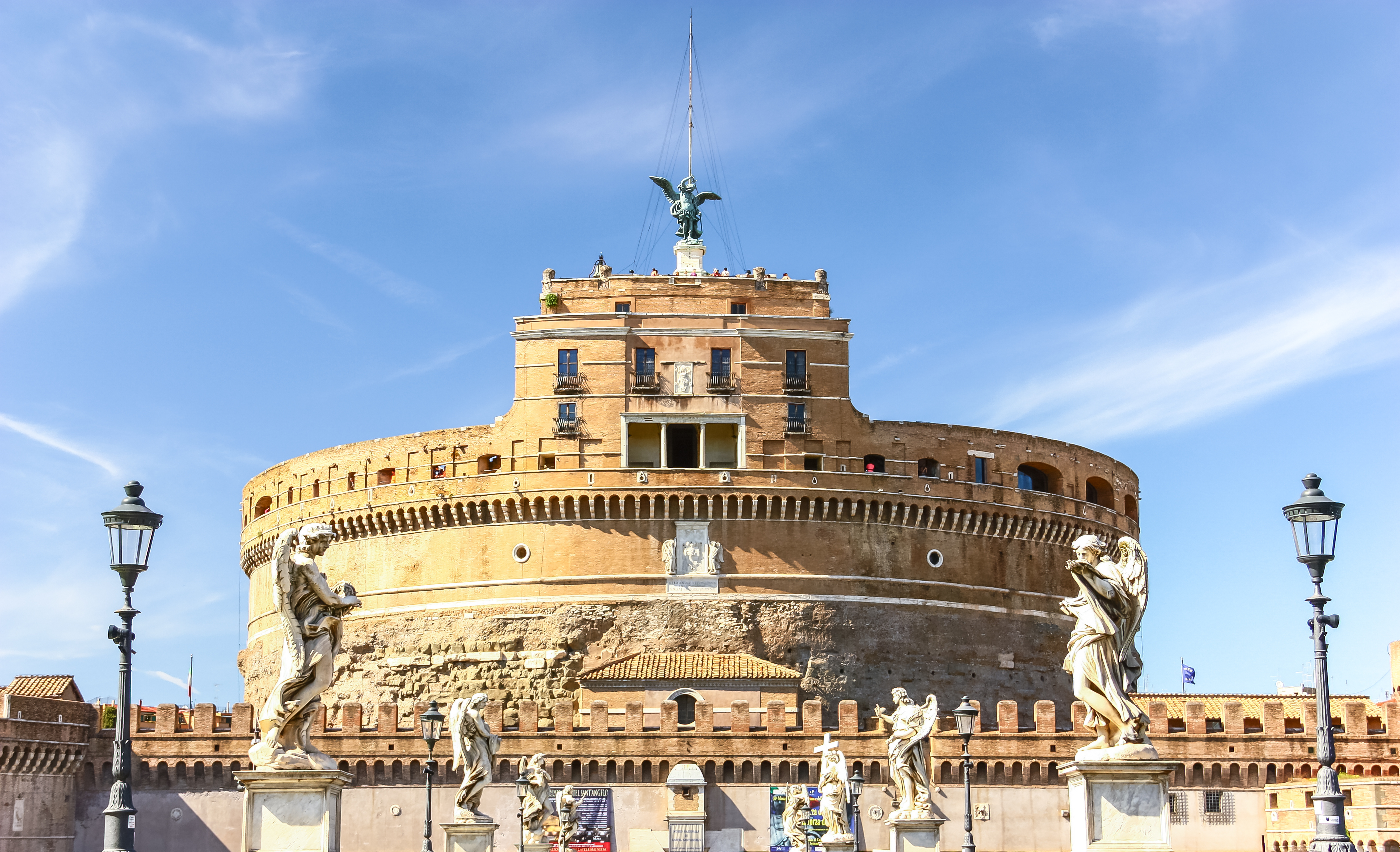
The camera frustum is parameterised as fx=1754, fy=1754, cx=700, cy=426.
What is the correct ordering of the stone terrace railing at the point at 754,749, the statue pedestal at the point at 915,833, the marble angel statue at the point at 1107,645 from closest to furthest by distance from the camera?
the marble angel statue at the point at 1107,645
the statue pedestal at the point at 915,833
the stone terrace railing at the point at 754,749

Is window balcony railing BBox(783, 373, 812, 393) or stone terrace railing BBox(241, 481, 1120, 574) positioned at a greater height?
window balcony railing BBox(783, 373, 812, 393)

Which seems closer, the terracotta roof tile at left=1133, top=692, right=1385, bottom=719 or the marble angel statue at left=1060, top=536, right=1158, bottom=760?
the marble angel statue at left=1060, top=536, right=1158, bottom=760

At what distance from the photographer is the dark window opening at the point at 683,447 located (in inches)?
2525

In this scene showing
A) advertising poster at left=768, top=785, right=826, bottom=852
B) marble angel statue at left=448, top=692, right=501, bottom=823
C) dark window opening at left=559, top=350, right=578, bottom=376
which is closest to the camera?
marble angel statue at left=448, top=692, right=501, bottom=823

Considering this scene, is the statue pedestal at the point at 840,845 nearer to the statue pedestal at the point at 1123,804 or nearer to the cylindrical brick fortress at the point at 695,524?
the statue pedestal at the point at 1123,804

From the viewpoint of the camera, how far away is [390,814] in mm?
53344

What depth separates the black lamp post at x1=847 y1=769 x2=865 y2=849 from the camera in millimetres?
39425

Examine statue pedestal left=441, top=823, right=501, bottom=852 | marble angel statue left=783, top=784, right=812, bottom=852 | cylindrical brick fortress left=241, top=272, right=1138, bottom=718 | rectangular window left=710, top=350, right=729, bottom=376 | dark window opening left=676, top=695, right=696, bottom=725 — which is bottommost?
marble angel statue left=783, top=784, right=812, bottom=852

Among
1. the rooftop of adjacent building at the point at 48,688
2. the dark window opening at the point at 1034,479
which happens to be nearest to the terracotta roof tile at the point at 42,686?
the rooftop of adjacent building at the point at 48,688

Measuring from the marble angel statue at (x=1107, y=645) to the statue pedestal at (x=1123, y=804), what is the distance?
11cm

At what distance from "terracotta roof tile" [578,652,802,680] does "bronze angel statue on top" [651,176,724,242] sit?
17952 mm

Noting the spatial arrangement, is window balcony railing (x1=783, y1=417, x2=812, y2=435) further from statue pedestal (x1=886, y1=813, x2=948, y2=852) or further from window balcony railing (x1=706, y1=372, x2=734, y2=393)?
statue pedestal (x1=886, y1=813, x2=948, y2=852)

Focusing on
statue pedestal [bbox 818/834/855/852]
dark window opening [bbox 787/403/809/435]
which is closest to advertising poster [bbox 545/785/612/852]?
dark window opening [bbox 787/403/809/435]

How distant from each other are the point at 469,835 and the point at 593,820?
94.6 feet
